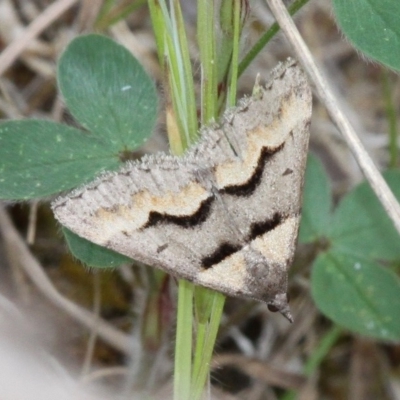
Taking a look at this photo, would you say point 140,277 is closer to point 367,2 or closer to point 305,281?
point 305,281

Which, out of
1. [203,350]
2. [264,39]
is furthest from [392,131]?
[203,350]

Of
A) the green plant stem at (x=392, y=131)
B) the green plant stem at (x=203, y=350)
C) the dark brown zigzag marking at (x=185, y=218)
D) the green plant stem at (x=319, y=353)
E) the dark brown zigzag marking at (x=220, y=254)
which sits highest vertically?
the dark brown zigzag marking at (x=185, y=218)

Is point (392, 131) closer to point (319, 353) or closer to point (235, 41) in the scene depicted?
point (319, 353)

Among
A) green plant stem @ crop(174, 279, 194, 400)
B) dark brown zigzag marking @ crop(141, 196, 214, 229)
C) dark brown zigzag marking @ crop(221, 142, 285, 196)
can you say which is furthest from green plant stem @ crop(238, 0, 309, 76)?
green plant stem @ crop(174, 279, 194, 400)

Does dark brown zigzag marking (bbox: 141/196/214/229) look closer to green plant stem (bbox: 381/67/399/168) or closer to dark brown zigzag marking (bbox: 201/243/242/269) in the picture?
dark brown zigzag marking (bbox: 201/243/242/269)

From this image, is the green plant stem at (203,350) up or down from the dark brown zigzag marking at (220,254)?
down

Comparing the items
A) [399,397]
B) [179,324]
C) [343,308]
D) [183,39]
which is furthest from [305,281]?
[183,39]

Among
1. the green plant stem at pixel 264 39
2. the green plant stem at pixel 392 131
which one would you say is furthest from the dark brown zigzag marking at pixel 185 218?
the green plant stem at pixel 392 131

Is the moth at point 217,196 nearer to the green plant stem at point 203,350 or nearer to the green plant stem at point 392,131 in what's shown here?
the green plant stem at point 203,350
